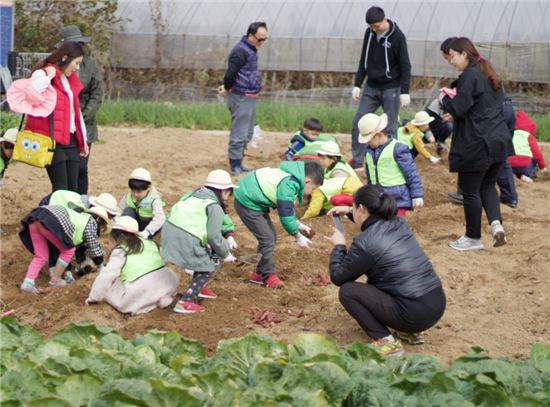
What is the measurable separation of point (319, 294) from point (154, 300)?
131cm

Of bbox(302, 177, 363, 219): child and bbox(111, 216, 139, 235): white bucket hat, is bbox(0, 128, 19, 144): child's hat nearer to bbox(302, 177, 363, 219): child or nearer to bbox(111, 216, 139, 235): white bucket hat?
bbox(111, 216, 139, 235): white bucket hat

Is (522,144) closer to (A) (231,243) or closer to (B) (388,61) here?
(B) (388,61)

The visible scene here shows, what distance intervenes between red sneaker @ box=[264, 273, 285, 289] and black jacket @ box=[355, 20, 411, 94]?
4073 millimetres

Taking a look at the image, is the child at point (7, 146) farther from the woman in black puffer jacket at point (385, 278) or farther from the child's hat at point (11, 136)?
the woman in black puffer jacket at point (385, 278)

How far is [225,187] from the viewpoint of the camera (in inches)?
298

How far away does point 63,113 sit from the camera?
334 inches

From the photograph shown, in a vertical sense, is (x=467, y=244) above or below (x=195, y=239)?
below

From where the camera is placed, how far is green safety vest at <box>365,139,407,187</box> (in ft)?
28.4

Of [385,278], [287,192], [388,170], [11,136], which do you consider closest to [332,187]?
[388,170]

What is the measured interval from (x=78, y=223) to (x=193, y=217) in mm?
1247

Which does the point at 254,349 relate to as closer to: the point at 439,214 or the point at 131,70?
the point at 439,214

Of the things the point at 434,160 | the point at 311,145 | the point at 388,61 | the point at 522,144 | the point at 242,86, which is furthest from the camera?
the point at 434,160

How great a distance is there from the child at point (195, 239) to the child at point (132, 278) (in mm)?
140

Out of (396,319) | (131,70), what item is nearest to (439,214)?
(396,319)
